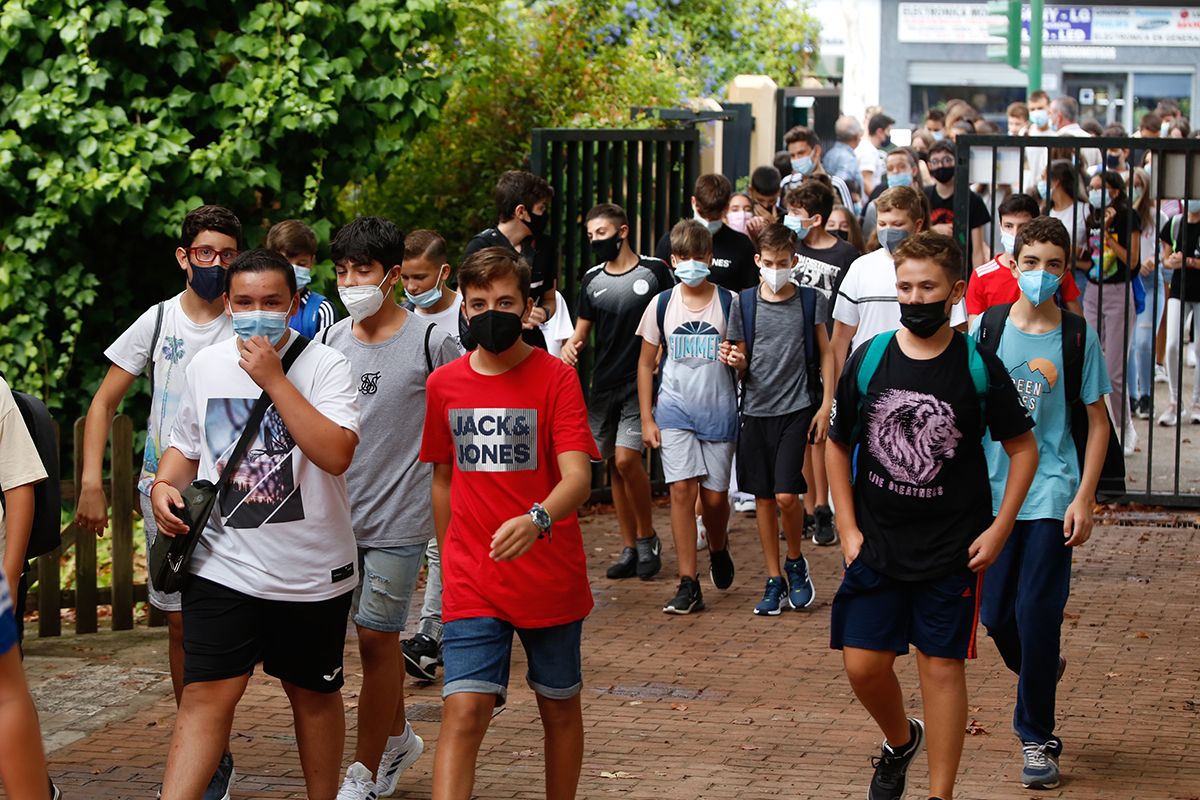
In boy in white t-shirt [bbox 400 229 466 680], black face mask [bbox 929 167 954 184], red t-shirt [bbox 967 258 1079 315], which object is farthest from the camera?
black face mask [bbox 929 167 954 184]

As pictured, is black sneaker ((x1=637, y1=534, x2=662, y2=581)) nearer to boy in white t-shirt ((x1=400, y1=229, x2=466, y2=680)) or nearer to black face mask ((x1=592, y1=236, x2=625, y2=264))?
black face mask ((x1=592, y1=236, x2=625, y2=264))

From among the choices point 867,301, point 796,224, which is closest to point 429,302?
point 867,301

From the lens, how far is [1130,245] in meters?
A: 11.1

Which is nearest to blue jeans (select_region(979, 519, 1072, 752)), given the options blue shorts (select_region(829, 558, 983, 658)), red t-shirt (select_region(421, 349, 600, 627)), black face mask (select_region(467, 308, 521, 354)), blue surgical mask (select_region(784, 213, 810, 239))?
blue shorts (select_region(829, 558, 983, 658))

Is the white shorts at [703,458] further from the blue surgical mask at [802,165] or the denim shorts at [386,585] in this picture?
the blue surgical mask at [802,165]

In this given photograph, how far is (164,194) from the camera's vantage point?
1120cm

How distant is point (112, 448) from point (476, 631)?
13.7 feet

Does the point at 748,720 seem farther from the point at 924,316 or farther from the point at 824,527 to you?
the point at 824,527

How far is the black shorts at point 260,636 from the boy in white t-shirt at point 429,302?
1.32m

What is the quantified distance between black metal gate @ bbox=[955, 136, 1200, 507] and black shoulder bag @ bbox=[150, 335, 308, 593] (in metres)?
6.35

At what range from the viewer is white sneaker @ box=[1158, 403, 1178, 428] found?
15688mm

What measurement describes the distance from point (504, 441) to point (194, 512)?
2.96 ft

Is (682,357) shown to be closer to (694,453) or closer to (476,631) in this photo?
(694,453)

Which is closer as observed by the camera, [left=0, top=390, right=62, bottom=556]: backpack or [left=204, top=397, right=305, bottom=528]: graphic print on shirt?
[left=204, top=397, right=305, bottom=528]: graphic print on shirt
